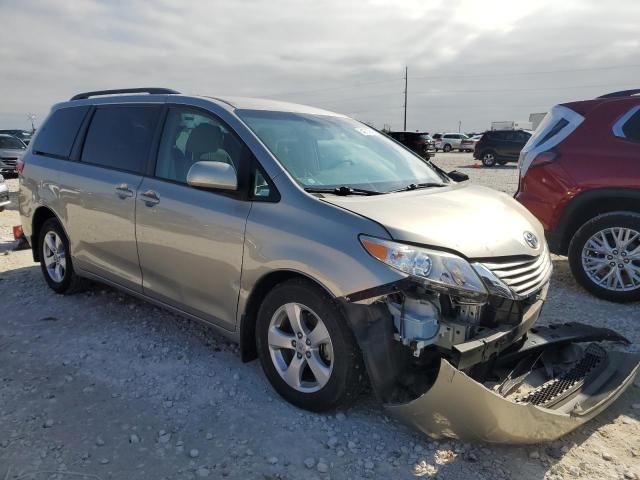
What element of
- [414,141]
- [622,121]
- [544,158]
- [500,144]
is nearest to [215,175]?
[544,158]

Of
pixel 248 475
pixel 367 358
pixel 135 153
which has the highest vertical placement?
pixel 135 153

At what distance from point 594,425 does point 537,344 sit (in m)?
0.53

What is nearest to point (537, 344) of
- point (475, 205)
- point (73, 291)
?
point (475, 205)

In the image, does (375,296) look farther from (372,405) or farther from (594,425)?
(594,425)

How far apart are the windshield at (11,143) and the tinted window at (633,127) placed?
19.6 m

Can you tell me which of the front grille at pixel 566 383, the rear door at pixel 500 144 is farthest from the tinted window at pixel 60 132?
the rear door at pixel 500 144

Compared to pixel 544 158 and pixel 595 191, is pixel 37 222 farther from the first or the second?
pixel 595 191

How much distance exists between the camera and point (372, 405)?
10.3 ft

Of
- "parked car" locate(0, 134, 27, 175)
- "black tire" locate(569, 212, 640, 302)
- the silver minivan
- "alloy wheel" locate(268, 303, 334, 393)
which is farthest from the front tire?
"alloy wheel" locate(268, 303, 334, 393)

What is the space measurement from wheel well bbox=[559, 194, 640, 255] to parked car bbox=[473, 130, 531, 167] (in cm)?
2186

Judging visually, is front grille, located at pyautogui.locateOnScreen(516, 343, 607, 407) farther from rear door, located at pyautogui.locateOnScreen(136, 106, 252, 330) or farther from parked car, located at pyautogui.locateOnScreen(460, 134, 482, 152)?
parked car, located at pyautogui.locateOnScreen(460, 134, 482, 152)

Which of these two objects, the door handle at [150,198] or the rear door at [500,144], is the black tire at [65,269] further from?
the rear door at [500,144]

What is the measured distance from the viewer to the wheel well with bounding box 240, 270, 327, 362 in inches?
119

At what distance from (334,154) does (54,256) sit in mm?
3204
